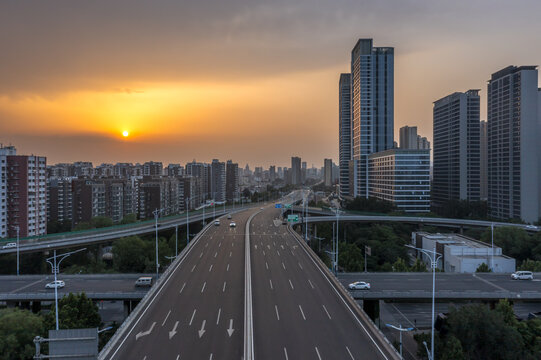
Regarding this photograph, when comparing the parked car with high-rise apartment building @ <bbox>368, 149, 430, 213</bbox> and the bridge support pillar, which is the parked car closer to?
the bridge support pillar

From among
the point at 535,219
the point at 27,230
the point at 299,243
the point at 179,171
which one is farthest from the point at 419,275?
the point at 179,171

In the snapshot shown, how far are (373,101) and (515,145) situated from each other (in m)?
41.2

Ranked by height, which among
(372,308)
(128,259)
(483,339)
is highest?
(483,339)

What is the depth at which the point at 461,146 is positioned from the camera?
116 meters

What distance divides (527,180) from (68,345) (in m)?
108

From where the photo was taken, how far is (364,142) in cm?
12125

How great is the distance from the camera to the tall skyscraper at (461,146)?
114688 millimetres

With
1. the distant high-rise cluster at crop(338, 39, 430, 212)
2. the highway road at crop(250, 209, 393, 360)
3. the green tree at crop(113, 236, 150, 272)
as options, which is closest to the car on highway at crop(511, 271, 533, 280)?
the highway road at crop(250, 209, 393, 360)

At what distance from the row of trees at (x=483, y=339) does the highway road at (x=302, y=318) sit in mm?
6892

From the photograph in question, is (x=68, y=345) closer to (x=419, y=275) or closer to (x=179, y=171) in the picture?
(x=419, y=275)

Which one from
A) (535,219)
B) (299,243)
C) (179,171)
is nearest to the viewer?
(299,243)

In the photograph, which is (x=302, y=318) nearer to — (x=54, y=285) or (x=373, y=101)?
(x=54, y=285)

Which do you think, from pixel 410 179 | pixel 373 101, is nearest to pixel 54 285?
pixel 410 179

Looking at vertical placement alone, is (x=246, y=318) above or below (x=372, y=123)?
below
